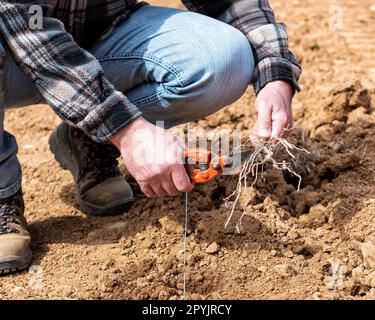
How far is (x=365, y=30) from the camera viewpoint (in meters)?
3.79

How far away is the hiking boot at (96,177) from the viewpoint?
2.38 m

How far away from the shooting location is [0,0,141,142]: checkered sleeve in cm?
178

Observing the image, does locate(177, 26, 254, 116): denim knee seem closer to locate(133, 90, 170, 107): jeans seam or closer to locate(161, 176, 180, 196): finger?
locate(133, 90, 170, 107): jeans seam

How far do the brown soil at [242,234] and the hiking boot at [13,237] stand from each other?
4cm

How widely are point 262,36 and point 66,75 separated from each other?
2.36 feet

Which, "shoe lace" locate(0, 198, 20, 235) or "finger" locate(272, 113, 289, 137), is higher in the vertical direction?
"finger" locate(272, 113, 289, 137)

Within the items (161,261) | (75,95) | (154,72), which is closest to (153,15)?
(154,72)

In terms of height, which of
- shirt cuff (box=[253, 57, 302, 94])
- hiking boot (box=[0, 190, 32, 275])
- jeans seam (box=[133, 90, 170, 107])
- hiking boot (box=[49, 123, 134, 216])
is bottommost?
hiking boot (box=[49, 123, 134, 216])

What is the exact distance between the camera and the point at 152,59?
2127mm

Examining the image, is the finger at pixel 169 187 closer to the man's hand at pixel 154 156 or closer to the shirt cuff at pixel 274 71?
the man's hand at pixel 154 156

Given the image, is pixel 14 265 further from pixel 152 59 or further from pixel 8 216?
pixel 152 59

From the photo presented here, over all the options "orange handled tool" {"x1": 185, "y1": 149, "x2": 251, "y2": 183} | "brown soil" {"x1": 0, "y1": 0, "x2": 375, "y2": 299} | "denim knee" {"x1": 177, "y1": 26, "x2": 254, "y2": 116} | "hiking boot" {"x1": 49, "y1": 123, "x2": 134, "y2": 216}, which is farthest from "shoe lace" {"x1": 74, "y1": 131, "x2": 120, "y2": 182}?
"orange handled tool" {"x1": 185, "y1": 149, "x2": 251, "y2": 183}

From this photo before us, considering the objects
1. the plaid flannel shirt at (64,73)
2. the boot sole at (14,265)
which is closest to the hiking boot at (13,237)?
the boot sole at (14,265)

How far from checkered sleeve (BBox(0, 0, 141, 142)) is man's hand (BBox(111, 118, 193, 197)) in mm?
38
